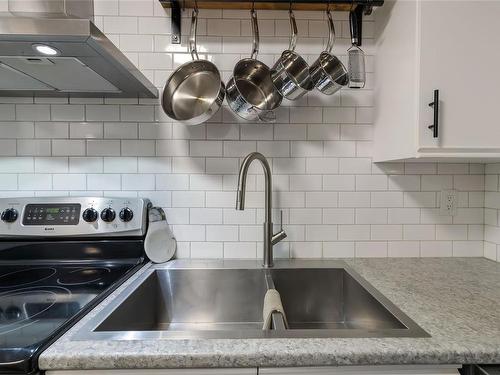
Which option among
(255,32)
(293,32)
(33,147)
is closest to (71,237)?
(33,147)

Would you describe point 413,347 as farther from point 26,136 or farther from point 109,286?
point 26,136

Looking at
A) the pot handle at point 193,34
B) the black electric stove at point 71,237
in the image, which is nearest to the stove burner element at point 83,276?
the black electric stove at point 71,237

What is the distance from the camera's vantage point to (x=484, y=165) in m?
1.32

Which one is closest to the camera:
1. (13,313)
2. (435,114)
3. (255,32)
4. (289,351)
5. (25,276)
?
(289,351)

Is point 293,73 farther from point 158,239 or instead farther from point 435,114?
point 158,239

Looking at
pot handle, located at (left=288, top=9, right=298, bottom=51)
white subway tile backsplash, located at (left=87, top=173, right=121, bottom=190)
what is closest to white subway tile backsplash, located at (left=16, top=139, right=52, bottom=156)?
white subway tile backsplash, located at (left=87, top=173, right=121, bottom=190)

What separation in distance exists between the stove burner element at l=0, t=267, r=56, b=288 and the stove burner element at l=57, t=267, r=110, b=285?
7 cm

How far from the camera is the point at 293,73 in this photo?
47.3 inches

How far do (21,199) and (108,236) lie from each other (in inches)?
14.4

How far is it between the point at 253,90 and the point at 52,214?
3.02 feet

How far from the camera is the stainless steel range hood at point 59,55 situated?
72 centimetres

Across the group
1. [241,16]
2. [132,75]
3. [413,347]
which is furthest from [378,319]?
[241,16]

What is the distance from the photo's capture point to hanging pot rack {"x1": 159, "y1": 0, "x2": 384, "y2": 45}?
1175mm

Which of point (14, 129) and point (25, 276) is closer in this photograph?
point (25, 276)
